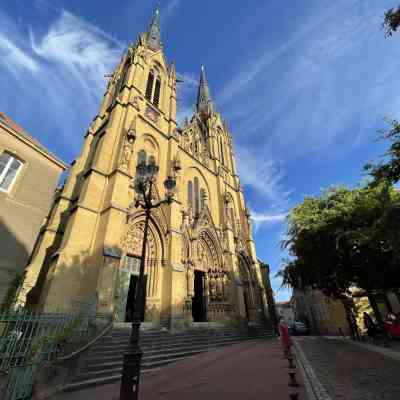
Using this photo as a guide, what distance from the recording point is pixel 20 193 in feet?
27.0

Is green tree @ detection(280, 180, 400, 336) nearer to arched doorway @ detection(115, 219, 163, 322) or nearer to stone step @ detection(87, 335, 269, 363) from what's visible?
stone step @ detection(87, 335, 269, 363)

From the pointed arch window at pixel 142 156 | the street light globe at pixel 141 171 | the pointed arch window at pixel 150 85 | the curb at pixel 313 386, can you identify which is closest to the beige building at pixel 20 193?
the street light globe at pixel 141 171

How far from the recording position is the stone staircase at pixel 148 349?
5805 mm

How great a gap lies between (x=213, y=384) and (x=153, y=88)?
2337cm

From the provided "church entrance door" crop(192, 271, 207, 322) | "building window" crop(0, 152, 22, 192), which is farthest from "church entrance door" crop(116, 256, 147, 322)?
"building window" crop(0, 152, 22, 192)

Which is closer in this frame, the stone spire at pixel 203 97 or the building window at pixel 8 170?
the building window at pixel 8 170

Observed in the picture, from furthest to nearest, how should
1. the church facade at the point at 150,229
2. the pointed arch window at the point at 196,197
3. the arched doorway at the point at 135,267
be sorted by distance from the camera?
the pointed arch window at the point at 196,197 < the arched doorway at the point at 135,267 < the church facade at the point at 150,229

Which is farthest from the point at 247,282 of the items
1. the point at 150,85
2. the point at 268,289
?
the point at 150,85

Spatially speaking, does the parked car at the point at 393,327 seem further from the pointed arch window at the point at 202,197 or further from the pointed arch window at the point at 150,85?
the pointed arch window at the point at 150,85

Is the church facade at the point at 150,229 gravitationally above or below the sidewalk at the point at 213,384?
above

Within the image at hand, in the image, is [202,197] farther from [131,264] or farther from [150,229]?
[131,264]

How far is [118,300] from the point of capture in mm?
10992

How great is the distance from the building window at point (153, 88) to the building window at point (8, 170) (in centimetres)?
1443

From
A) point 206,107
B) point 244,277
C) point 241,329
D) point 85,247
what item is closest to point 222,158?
point 206,107
